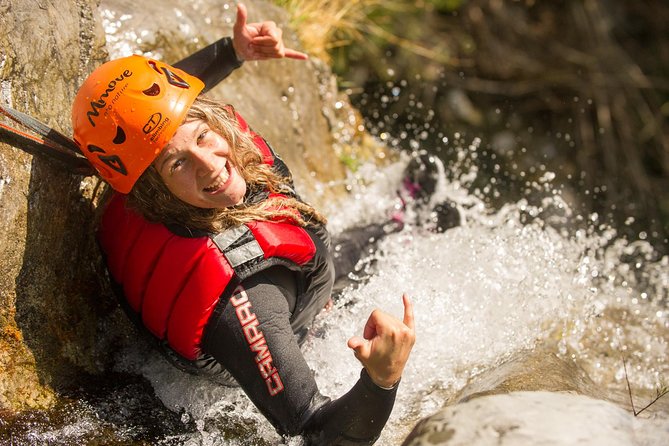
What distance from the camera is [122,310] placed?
259 cm

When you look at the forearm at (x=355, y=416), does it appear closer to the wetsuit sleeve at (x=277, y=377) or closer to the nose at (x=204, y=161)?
the wetsuit sleeve at (x=277, y=377)

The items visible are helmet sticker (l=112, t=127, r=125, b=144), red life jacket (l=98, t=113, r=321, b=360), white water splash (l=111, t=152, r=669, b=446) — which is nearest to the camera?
helmet sticker (l=112, t=127, r=125, b=144)

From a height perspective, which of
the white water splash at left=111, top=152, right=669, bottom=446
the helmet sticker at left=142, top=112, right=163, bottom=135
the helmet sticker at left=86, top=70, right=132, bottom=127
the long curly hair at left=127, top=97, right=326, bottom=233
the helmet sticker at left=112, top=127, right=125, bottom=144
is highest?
the helmet sticker at left=86, top=70, right=132, bottom=127

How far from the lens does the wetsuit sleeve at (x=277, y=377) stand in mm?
2045

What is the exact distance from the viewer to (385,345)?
1901 millimetres

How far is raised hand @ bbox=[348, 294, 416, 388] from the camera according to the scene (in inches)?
74.7

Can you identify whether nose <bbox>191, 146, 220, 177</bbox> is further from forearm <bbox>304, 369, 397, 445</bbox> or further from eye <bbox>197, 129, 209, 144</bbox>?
forearm <bbox>304, 369, 397, 445</bbox>

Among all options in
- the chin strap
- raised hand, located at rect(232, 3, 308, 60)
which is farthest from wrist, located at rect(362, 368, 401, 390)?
raised hand, located at rect(232, 3, 308, 60)

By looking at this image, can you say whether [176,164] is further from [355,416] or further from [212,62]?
[355,416]

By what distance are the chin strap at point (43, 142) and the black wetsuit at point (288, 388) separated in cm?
72

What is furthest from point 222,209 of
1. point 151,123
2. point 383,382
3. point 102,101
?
point 383,382

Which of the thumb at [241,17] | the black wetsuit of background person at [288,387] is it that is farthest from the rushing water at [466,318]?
the thumb at [241,17]

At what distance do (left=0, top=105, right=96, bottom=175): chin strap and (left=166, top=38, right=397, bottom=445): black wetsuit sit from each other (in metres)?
0.72

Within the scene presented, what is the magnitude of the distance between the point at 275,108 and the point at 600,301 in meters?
1.97
